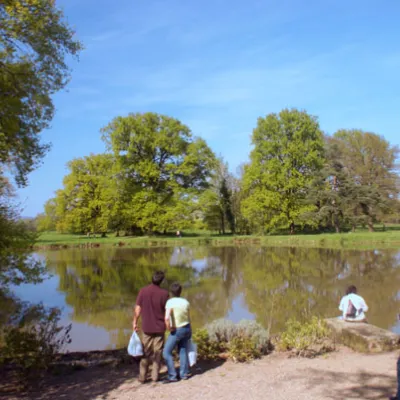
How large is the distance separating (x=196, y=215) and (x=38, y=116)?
40.5 meters

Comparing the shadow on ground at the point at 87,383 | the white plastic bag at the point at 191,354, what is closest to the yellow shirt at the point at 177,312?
the white plastic bag at the point at 191,354

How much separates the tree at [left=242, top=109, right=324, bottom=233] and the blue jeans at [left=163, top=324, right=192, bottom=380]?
130ft

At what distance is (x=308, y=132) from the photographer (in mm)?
46812

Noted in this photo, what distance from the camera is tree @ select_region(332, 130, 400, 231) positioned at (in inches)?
1689

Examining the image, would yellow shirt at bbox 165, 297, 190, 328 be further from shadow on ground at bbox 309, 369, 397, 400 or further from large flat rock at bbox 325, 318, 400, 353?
large flat rock at bbox 325, 318, 400, 353

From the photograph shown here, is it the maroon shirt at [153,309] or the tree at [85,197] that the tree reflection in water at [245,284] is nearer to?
the maroon shirt at [153,309]

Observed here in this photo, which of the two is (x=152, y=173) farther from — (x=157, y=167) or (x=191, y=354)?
(x=191, y=354)

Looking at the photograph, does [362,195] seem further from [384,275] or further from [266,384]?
[266,384]

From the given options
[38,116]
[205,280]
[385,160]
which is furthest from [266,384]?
[385,160]

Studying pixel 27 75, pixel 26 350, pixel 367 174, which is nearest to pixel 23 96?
pixel 27 75

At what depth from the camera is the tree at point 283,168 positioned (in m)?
45.8

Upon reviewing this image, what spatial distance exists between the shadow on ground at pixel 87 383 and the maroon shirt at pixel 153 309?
914 mm

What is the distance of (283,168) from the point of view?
151 ft

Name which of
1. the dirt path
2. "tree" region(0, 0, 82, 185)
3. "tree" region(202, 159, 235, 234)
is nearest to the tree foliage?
"tree" region(202, 159, 235, 234)
